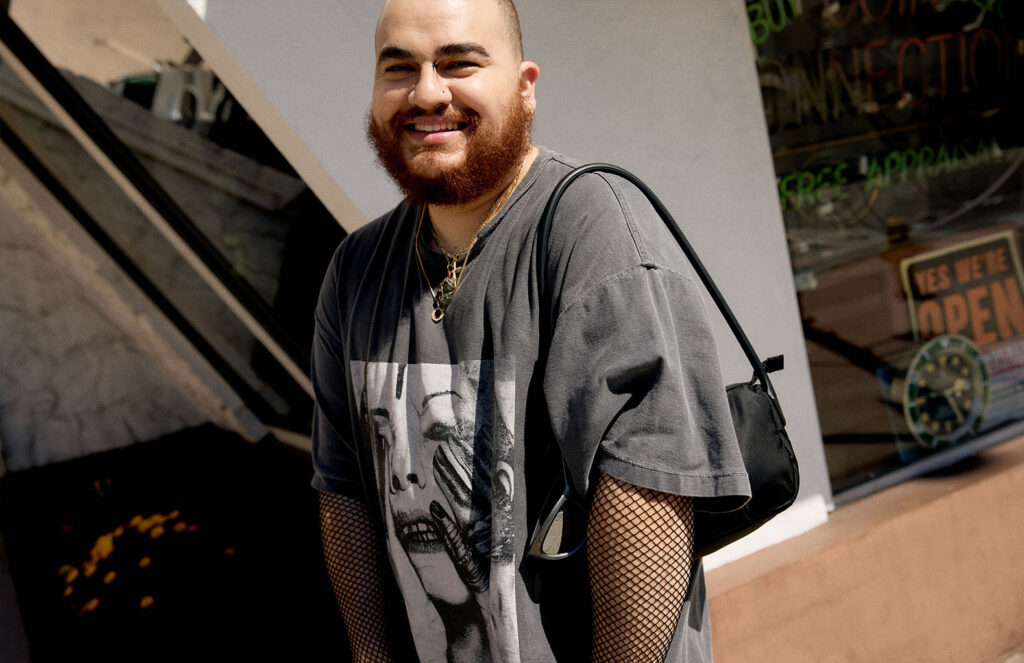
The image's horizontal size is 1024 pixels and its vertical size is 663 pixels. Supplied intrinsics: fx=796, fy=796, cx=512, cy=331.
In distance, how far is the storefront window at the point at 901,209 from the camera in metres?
2.75

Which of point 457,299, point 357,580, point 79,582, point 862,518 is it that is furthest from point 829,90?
point 79,582

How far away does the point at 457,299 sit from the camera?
1242 millimetres

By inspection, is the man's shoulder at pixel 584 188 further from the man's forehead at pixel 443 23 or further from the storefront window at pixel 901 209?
the storefront window at pixel 901 209

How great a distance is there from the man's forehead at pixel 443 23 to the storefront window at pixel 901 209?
1.63 meters

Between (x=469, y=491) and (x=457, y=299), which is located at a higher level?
(x=457, y=299)

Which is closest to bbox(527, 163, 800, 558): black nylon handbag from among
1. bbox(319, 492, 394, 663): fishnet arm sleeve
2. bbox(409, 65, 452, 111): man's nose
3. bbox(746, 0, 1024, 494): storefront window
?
bbox(409, 65, 452, 111): man's nose

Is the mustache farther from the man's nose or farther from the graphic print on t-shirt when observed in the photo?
the graphic print on t-shirt

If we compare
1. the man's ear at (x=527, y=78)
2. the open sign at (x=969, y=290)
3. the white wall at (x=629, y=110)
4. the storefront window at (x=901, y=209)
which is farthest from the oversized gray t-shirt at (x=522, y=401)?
the open sign at (x=969, y=290)

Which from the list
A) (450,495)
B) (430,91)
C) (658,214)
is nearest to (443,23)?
(430,91)

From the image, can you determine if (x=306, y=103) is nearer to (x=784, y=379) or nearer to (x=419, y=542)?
(x=419, y=542)

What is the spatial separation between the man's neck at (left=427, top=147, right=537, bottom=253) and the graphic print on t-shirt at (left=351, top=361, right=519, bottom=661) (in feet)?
0.72

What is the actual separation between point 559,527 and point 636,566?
123 mm

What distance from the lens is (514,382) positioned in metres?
1.17

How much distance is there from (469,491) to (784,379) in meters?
1.50
